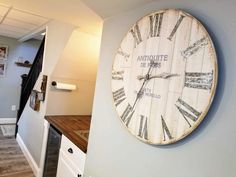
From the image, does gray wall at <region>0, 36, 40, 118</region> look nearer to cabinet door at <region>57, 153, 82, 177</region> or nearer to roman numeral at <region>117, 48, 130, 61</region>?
cabinet door at <region>57, 153, 82, 177</region>

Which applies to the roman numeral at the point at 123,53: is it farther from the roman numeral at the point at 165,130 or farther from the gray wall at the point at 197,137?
the roman numeral at the point at 165,130

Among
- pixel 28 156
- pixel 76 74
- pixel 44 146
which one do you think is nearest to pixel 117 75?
pixel 76 74

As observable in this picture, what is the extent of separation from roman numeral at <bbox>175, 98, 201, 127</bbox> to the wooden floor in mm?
2625

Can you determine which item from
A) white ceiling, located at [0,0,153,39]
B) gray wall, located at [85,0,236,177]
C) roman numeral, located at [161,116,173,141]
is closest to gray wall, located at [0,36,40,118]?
white ceiling, located at [0,0,153,39]

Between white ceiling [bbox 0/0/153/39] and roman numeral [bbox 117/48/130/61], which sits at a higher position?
white ceiling [bbox 0/0/153/39]

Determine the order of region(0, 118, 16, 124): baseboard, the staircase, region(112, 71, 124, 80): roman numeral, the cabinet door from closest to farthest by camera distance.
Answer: region(112, 71, 124, 80): roman numeral, the cabinet door, the staircase, region(0, 118, 16, 124): baseboard

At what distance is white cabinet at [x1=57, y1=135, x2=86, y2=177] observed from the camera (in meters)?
1.65

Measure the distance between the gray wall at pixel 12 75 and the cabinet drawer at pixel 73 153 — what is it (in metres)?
3.48

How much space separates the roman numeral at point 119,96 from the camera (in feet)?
3.86

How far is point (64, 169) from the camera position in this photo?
197 centimetres

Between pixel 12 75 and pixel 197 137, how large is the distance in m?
4.94

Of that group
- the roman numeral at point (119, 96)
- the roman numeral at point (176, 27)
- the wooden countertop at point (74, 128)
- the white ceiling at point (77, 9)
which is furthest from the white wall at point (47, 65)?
the roman numeral at point (176, 27)

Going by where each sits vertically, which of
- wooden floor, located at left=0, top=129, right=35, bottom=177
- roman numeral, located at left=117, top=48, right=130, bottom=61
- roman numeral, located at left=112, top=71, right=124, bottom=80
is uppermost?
roman numeral, located at left=117, top=48, right=130, bottom=61

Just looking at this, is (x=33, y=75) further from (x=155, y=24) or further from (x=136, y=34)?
(x=155, y=24)
